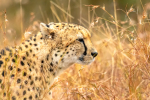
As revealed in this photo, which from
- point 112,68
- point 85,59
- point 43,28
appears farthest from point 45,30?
point 112,68

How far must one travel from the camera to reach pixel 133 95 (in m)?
2.36

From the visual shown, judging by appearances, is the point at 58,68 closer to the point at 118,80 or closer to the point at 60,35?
the point at 60,35

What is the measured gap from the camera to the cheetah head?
2.48 m

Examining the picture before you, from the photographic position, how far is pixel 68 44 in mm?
2543

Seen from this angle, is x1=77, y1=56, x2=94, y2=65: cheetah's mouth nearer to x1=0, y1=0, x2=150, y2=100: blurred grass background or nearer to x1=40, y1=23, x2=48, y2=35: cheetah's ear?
x1=0, y1=0, x2=150, y2=100: blurred grass background

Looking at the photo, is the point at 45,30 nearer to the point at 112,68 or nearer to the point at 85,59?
the point at 85,59

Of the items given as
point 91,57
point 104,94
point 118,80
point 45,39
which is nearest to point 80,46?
point 91,57

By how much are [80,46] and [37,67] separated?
0.44 metres

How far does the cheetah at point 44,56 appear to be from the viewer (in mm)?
2246

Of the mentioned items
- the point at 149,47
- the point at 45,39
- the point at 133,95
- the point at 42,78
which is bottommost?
the point at 133,95

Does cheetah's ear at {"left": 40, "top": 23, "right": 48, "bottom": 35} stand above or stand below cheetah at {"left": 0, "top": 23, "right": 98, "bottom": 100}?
above

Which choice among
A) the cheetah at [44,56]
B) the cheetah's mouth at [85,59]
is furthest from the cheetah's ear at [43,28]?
the cheetah's mouth at [85,59]

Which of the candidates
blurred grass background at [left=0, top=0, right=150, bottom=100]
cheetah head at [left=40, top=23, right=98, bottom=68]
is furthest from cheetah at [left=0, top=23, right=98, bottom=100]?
blurred grass background at [left=0, top=0, right=150, bottom=100]

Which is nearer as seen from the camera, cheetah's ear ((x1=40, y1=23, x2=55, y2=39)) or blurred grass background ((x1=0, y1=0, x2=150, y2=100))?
blurred grass background ((x1=0, y1=0, x2=150, y2=100))
